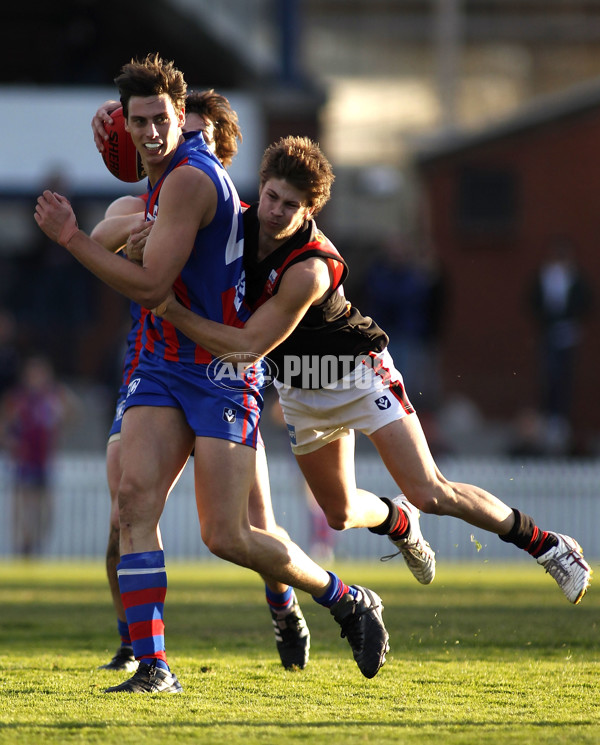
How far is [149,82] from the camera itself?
5484 mm

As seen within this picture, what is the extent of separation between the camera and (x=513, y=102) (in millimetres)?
37688

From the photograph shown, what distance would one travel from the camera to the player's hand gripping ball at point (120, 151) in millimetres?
6230

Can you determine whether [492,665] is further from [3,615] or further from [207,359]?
[3,615]

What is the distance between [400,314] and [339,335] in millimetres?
9613

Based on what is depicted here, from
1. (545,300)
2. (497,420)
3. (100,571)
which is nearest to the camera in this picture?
(100,571)

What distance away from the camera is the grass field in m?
4.62

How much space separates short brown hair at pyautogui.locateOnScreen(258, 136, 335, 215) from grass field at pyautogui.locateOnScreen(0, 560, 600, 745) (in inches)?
83.7

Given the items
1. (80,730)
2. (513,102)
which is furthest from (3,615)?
(513,102)

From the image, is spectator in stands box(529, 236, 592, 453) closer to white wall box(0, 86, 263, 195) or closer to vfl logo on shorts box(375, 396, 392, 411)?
white wall box(0, 86, 263, 195)

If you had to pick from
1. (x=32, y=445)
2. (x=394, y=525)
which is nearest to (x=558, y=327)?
(x=32, y=445)

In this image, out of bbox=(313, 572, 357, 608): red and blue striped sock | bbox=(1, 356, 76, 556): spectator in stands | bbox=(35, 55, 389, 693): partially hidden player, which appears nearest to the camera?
bbox=(35, 55, 389, 693): partially hidden player

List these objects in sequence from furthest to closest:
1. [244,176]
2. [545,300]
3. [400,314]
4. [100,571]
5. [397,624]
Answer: [244,176] → [545,300] → [400,314] → [100,571] → [397,624]

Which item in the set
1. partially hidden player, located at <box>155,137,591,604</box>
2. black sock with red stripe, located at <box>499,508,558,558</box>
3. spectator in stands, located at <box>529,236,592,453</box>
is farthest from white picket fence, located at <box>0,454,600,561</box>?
partially hidden player, located at <box>155,137,591,604</box>

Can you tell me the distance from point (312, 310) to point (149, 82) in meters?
1.28
